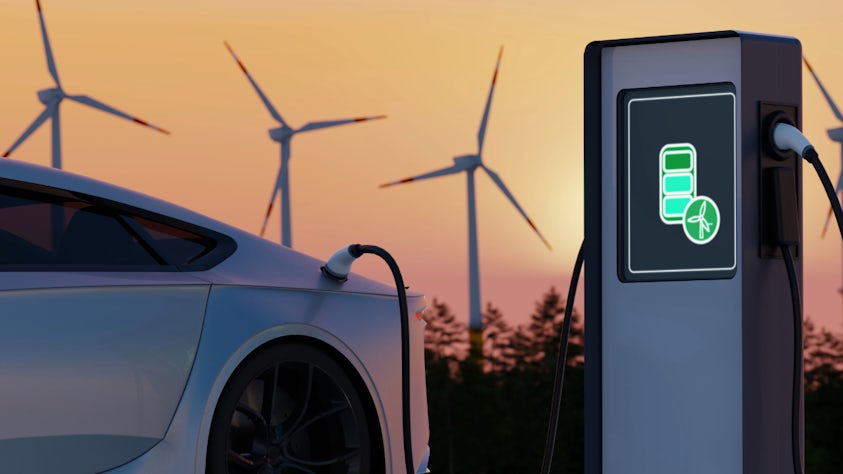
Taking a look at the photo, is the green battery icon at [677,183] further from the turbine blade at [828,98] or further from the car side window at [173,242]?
the turbine blade at [828,98]

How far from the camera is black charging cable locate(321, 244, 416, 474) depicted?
6531 millimetres

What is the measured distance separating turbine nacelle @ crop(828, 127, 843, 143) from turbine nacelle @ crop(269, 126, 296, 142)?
706 inches

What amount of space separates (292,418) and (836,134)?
42.4 meters

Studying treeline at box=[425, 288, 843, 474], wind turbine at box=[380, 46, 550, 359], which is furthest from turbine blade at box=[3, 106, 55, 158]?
treeline at box=[425, 288, 843, 474]

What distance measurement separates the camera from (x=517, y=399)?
102375 millimetres

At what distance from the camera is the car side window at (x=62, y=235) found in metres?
5.88

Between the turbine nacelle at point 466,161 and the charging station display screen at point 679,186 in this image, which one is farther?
the turbine nacelle at point 466,161

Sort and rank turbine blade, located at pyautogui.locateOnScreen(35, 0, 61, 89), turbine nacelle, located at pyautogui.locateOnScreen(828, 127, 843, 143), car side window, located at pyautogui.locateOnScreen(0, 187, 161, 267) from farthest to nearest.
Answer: turbine nacelle, located at pyautogui.locateOnScreen(828, 127, 843, 143), turbine blade, located at pyautogui.locateOnScreen(35, 0, 61, 89), car side window, located at pyautogui.locateOnScreen(0, 187, 161, 267)

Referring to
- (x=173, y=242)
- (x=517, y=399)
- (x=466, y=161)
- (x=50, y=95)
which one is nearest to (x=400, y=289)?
(x=173, y=242)

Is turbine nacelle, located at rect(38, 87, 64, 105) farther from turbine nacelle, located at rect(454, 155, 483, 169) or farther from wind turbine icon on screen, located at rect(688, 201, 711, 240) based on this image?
wind turbine icon on screen, located at rect(688, 201, 711, 240)

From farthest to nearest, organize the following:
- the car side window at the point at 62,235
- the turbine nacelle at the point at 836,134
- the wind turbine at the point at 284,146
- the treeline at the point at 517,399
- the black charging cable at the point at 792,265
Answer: the treeline at the point at 517,399, the turbine nacelle at the point at 836,134, the wind turbine at the point at 284,146, the car side window at the point at 62,235, the black charging cable at the point at 792,265

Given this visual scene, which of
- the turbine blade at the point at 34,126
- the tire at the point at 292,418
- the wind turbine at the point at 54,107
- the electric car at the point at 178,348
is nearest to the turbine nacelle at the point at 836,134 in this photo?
the wind turbine at the point at 54,107

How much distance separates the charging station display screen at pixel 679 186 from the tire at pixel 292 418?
167cm

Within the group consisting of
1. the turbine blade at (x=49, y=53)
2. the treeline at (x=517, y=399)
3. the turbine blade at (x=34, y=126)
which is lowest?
the treeline at (x=517, y=399)
